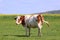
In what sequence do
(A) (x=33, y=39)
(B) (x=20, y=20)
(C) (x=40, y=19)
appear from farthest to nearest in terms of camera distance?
(B) (x=20, y=20)
(C) (x=40, y=19)
(A) (x=33, y=39)

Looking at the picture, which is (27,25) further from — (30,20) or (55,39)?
(55,39)

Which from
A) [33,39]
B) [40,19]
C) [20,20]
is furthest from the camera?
[20,20]

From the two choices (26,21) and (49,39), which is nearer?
(49,39)

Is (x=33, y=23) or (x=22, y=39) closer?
(x=22, y=39)

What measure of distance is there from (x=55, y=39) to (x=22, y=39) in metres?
2.33

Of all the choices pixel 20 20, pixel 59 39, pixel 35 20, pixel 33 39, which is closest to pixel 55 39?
pixel 59 39

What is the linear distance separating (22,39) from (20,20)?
3.40m

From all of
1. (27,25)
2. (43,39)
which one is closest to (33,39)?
(43,39)

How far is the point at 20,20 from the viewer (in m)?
21.5

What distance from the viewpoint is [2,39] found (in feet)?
60.1

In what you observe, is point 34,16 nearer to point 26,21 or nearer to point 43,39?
point 26,21

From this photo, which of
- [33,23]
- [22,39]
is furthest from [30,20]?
[22,39]

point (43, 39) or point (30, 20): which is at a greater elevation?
point (30, 20)

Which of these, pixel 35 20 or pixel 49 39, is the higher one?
pixel 35 20
